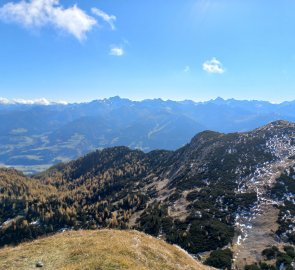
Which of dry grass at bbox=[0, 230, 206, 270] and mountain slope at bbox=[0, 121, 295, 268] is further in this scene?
mountain slope at bbox=[0, 121, 295, 268]

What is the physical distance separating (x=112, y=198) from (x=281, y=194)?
80096 mm

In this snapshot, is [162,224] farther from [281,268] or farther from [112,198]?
[112,198]

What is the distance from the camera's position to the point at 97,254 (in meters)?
34.0

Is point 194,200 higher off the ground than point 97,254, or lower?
lower

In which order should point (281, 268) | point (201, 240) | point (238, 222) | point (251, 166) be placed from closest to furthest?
1. point (281, 268)
2. point (201, 240)
3. point (238, 222)
4. point (251, 166)

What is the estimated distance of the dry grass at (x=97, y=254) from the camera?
3206cm

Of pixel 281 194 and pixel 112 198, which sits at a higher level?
pixel 281 194

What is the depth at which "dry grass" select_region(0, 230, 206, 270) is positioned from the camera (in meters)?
32.1

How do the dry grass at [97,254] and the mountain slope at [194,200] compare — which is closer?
the dry grass at [97,254]

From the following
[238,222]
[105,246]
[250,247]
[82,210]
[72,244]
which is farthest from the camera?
[82,210]

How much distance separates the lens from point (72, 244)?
39.1 meters

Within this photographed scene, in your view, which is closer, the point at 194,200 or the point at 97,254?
the point at 97,254

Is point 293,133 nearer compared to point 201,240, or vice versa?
point 201,240

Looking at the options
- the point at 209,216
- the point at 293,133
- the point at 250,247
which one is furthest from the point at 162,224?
the point at 293,133
